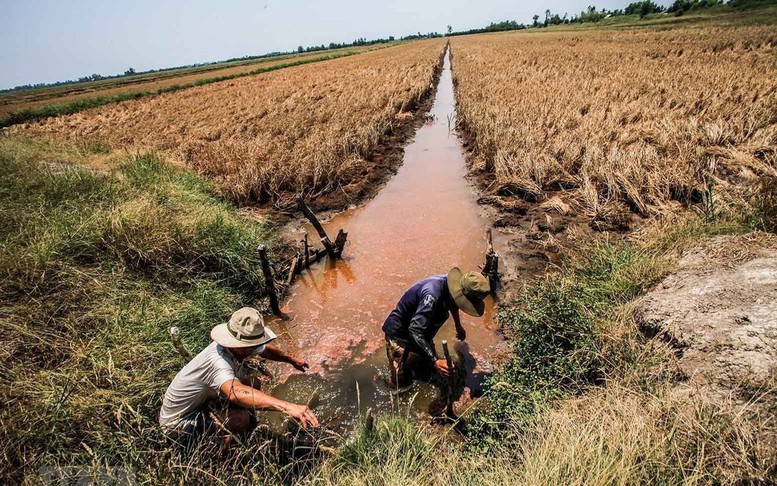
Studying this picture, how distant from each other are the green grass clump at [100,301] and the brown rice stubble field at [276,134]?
225 centimetres

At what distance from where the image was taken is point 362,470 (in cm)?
280

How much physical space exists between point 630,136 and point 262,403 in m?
9.32

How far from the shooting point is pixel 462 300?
3.52m

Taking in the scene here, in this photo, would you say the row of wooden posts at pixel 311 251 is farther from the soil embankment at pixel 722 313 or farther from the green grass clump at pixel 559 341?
the soil embankment at pixel 722 313


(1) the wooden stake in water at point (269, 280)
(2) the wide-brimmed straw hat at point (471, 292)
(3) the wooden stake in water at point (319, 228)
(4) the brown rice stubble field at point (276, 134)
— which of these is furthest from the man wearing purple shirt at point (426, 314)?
(4) the brown rice stubble field at point (276, 134)

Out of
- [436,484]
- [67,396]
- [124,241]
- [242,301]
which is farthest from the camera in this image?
[242,301]

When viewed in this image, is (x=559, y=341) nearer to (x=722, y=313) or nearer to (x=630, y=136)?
(x=722, y=313)

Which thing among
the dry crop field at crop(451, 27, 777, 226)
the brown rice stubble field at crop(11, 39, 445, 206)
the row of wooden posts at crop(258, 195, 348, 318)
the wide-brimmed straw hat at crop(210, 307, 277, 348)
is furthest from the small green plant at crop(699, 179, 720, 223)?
the brown rice stubble field at crop(11, 39, 445, 206)

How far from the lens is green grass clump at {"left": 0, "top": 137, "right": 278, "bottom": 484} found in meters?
2.71

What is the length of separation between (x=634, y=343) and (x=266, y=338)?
326 cm

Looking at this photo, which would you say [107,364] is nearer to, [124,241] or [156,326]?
[156,326]

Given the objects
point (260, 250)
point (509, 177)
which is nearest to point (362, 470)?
point (260, 250)

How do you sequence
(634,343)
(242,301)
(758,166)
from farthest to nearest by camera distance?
(758,166) < (242,301) < (634,343)

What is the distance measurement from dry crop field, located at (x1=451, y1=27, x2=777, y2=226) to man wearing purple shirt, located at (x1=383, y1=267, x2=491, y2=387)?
4.39m
